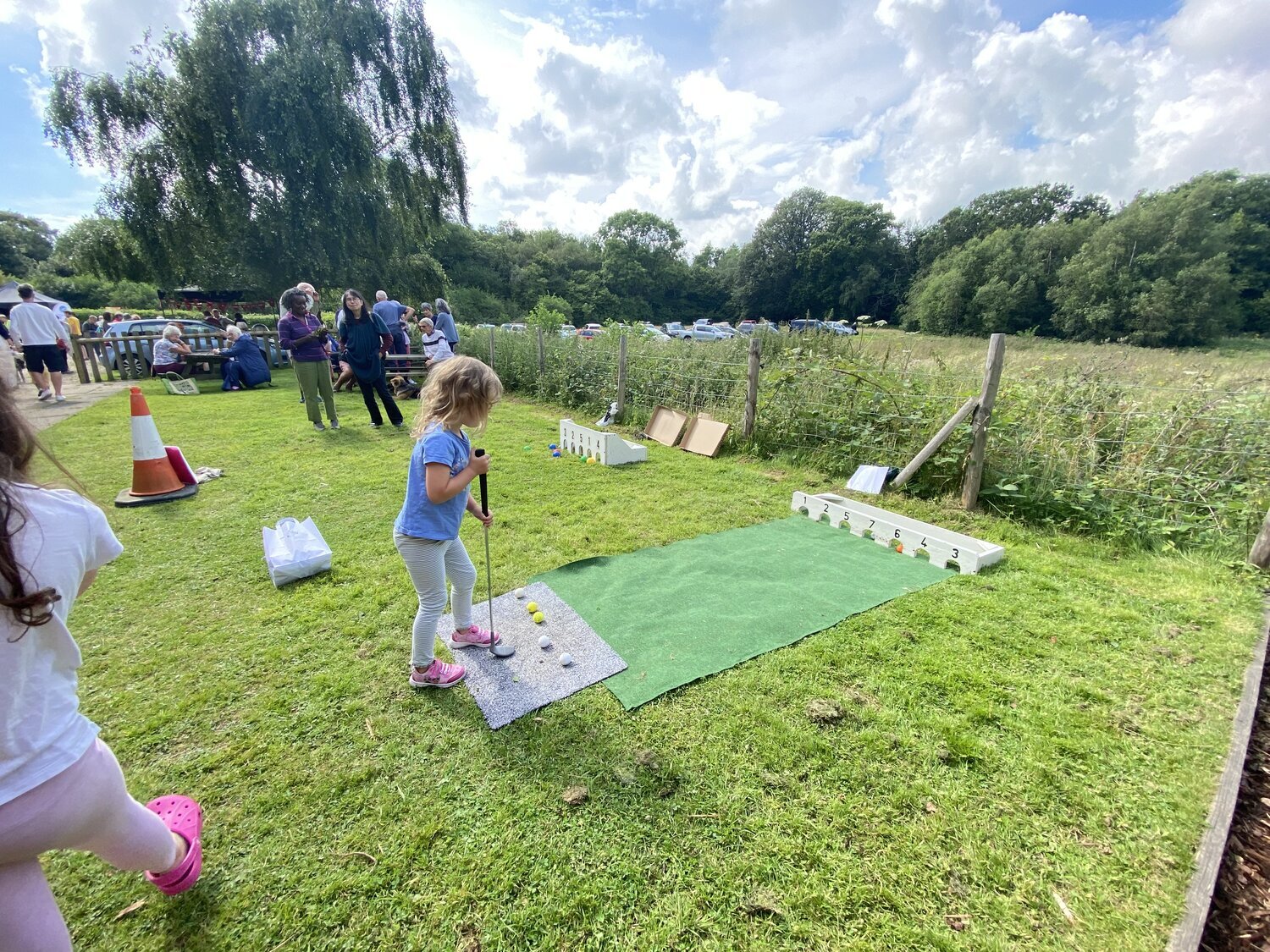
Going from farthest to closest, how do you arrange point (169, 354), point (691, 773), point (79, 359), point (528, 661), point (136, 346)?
1. point (136, 346)
2. point (169, 354)
3. point (79, 359)
4. point (528, 661)
5. point (691, 773)

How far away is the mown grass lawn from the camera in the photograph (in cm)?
158

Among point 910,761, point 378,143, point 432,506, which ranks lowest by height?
point 910,761

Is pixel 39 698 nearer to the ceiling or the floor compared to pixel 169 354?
nearer to the floor

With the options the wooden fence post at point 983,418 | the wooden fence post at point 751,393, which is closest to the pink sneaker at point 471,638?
the wooden fence post at point 983,418

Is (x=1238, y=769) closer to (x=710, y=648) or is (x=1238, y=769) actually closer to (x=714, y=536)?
(x=710, y=648)

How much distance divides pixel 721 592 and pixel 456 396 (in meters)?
2.17

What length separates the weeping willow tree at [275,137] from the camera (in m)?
14.6

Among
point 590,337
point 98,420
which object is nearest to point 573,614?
point 590,337

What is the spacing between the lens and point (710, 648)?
112 inches

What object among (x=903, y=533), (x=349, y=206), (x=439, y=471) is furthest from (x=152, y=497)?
(x=349, y=206)

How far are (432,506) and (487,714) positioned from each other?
1.01 m

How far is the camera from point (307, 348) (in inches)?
280

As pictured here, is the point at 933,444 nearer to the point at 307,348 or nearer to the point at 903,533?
the point at 903,533

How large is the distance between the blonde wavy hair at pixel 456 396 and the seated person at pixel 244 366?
41.3 feet
